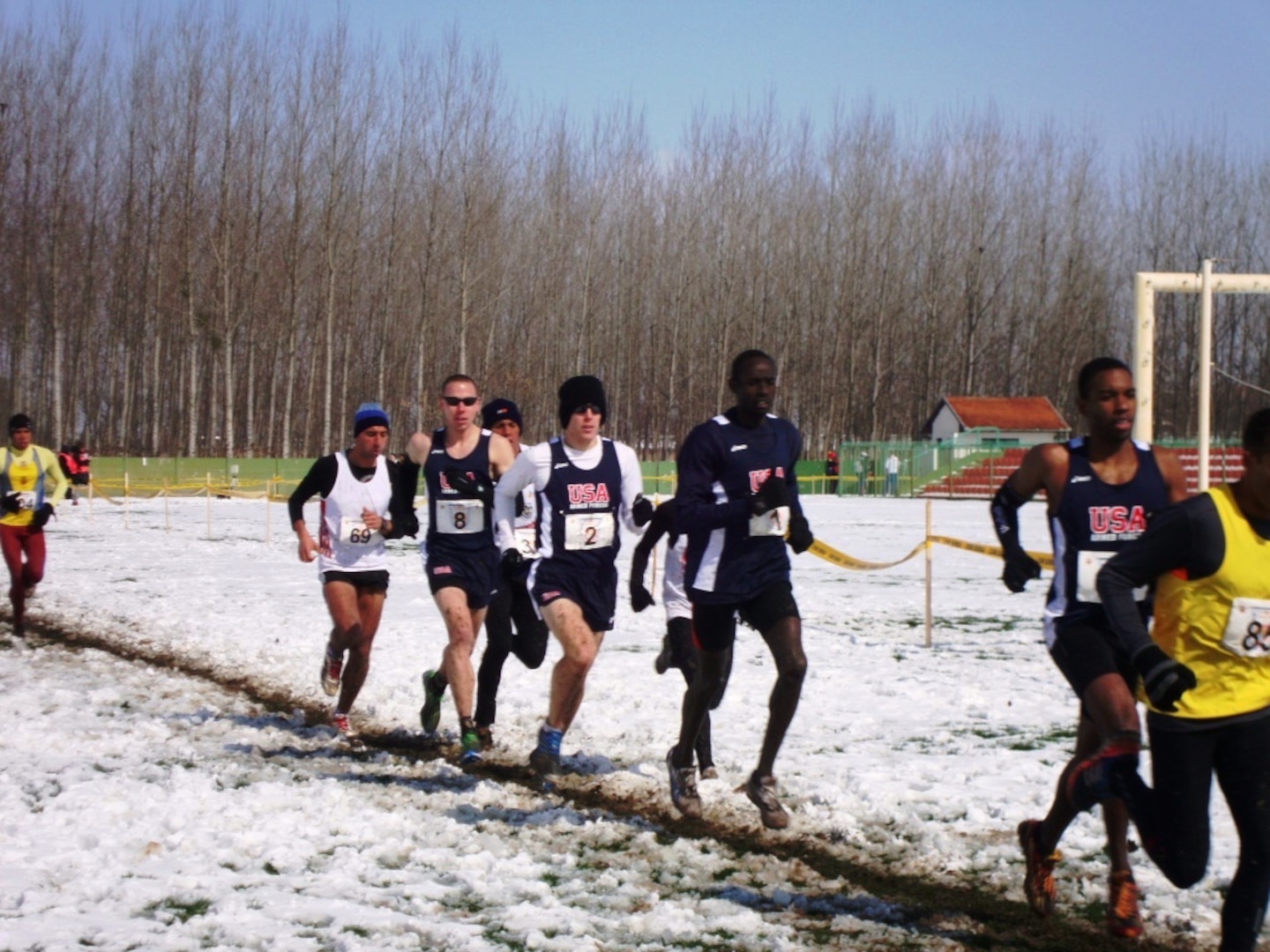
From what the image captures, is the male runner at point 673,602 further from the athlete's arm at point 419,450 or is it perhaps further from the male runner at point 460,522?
the athlete's arm at point 419,450

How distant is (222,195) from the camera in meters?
58.8

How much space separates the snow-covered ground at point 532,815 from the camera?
194 inches

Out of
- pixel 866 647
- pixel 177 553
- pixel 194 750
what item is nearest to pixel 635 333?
pixel 177 553

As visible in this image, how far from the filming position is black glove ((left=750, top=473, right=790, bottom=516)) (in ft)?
19.9

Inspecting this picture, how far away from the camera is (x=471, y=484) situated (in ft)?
26.5

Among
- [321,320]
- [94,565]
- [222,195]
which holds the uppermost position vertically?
[222,195]

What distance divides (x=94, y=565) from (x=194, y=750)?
14.6 meters

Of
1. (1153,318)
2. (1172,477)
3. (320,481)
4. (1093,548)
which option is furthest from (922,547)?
(1093,548)

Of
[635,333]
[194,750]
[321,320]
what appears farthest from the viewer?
[635,333]

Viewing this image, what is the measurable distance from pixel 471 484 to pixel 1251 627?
489 centimetres

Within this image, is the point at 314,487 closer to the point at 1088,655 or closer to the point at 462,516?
the point at 462,516

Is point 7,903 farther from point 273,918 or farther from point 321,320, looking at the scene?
point 321,320

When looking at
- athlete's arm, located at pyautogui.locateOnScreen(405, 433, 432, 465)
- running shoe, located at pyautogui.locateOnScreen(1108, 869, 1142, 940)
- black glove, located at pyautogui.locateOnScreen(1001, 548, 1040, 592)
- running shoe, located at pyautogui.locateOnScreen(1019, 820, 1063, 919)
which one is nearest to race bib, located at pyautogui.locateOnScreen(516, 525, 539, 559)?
athlete's arm, located at pyautogui.locateOnScreen(405, 433, 432, 465)

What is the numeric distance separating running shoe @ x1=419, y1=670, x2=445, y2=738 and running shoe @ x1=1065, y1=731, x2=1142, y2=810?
4.67m
